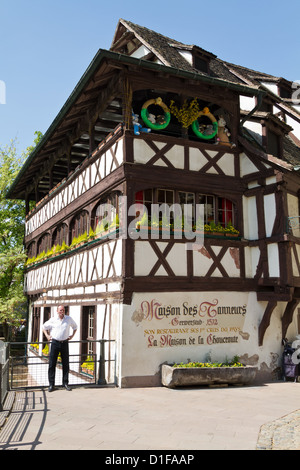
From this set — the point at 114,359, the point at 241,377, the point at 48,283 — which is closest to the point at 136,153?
the point at 114,359

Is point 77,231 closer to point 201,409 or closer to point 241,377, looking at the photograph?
point 241,377

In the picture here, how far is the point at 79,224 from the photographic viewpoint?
51.1 feet

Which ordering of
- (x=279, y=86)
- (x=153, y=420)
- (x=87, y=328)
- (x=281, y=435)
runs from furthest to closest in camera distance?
1. (x=279, y=86)
2. (x=87, y=328)
3. (x=153, y=420)
4. (x=281, y=435)

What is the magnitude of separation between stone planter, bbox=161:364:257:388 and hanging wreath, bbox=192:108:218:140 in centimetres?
627

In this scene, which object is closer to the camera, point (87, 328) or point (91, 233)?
point (91, 233)

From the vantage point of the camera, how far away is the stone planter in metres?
10.2

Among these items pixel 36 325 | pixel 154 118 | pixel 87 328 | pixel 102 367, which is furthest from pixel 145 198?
pixel 36 325

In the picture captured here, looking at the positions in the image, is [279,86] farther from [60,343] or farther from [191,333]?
[60,343]

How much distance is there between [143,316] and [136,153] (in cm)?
411

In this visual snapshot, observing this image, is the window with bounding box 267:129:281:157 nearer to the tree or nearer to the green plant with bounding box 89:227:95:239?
the green plant with bounding box 89:227:95:239

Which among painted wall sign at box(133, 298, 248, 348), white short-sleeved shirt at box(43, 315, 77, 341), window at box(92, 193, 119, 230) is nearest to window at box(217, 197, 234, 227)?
painted wall sign at box(133, 298, 248, 348)

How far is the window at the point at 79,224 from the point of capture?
1488 centimetres

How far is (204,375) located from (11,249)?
1763cm

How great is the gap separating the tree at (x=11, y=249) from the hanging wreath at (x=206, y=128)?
15.0 metres
